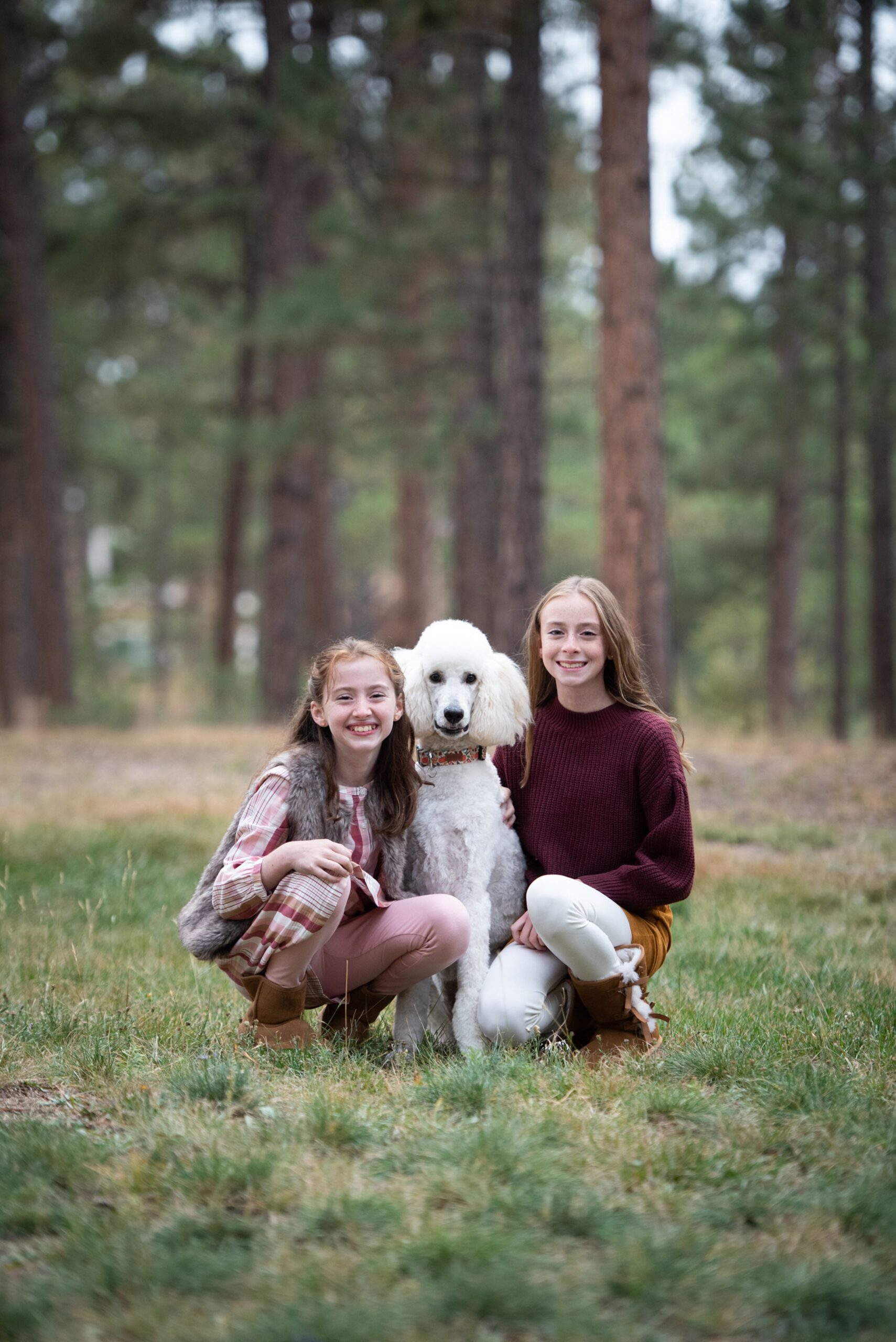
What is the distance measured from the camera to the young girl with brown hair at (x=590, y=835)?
→ 348cm

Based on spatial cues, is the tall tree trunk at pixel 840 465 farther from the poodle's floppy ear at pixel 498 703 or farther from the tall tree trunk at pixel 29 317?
the poodle's floppy ear at pixel 498 703

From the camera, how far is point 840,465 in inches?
635

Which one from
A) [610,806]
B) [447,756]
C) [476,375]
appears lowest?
[610,806]

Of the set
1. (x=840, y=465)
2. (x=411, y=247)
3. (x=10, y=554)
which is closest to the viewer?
(x=411, y=247)

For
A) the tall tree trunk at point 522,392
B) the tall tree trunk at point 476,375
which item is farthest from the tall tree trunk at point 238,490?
the tall tree trunk at point 522,392

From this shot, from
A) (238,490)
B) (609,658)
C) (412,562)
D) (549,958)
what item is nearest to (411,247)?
(238,490)

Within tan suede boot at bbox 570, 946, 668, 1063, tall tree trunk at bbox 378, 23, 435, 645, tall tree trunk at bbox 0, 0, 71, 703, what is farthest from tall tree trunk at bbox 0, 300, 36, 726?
tan suede boot at bbox 570, 946, 668, 1063

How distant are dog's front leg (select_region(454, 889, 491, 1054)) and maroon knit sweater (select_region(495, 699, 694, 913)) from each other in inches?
10.4

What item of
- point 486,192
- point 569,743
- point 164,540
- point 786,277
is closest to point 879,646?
point 786,277

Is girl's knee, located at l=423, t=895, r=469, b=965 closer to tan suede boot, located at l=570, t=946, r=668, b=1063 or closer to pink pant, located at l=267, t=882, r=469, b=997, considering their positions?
pink pant, located at l=267, t=882, r=469, b=997

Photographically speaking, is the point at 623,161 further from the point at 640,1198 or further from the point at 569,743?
the point at 640,1198

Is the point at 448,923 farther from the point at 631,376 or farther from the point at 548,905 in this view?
the point at 631,376

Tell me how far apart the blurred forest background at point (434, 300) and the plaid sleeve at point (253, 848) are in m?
5.59

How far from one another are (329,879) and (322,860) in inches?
2.3
